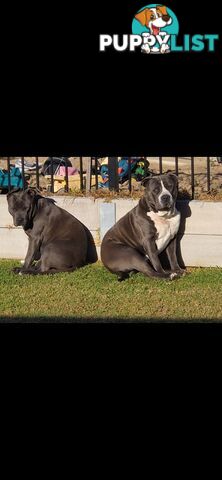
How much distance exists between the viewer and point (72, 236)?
8.72m

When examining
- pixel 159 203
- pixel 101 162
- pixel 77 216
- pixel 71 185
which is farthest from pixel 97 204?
pixel 101 162

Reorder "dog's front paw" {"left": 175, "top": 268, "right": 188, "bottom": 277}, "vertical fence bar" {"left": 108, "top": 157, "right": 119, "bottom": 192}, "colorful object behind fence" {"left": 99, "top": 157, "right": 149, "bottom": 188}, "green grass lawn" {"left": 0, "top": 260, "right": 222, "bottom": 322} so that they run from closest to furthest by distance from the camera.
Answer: "green grass lawn" {"left": 0, "top": 260, "right": 222, "bottom": 322} → "dog's front paw" {"left": 175, "top": 268, "right": 188, "bottom": 277} → "vertical fence bar" {"left": 108, "top": 157, "right": 119, "bottom": 192} → "colorful object behind fence" {"left": 99, "top": 157, "right": 149, "bottom": 188}

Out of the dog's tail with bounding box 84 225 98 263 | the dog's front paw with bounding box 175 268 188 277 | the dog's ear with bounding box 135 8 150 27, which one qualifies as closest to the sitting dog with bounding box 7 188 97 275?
the dog's tail with bounding box 84 225 98 263

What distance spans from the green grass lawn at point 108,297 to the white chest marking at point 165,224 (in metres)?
0.47

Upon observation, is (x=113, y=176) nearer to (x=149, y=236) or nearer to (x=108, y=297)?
(x=149, y=236)

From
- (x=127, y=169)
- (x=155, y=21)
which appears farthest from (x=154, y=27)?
(x=127, y=169)

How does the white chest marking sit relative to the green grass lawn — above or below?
above

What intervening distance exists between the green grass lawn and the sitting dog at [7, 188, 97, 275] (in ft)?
→ 0.53

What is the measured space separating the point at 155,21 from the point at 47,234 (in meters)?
2.61

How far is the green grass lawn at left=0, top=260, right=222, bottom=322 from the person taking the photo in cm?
718

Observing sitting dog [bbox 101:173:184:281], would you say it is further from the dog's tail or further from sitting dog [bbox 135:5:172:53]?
sitting dog [bbox 135:5:172:53]

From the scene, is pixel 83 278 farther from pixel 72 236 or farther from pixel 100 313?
pixel 100 313

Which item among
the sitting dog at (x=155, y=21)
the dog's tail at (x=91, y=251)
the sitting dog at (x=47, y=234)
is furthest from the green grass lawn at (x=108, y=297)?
the sitting dog at (x=155, y=21)

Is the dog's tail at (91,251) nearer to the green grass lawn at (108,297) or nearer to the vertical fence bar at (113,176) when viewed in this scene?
the green grass lawn at (108,297)
